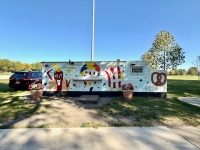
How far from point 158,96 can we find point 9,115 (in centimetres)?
720

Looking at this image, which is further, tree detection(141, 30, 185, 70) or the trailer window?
tree detection(141, 30, 185, 70)

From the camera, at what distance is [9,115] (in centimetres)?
471

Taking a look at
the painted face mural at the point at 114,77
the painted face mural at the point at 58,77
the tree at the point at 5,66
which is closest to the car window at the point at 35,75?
the painted face mural at the point at 58,77

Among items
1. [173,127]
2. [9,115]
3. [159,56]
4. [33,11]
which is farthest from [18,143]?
[159,56]

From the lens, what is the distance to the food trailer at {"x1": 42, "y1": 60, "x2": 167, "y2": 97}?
27.1 feet

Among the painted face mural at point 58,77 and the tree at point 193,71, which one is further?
the tree at point 193,71

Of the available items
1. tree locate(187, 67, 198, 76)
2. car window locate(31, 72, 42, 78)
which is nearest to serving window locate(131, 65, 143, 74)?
car window locate(31, 72, 42, 78)

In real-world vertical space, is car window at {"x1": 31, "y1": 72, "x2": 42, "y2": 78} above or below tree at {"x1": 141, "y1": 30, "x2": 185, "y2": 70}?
below

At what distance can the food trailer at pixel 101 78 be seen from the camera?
8.27m

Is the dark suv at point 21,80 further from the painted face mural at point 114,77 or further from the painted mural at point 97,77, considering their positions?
the painted face mural at point 114,77

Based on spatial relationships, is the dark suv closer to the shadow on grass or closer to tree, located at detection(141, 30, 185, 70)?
the shadow on grass

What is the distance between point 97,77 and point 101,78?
24 centimetres

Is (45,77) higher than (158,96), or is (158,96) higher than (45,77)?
(45,77)

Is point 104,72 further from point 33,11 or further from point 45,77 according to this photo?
point 33,11
